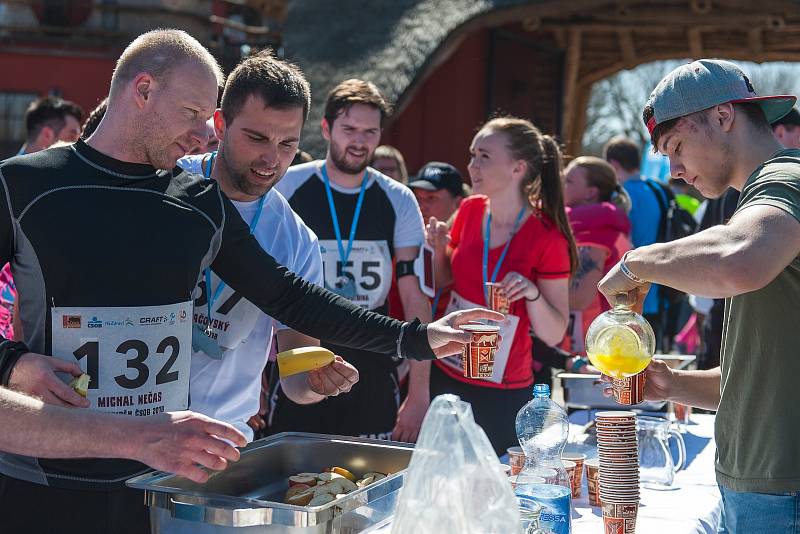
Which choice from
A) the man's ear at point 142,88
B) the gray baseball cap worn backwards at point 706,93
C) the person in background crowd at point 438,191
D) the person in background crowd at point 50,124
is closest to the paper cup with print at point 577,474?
the gray baseball cap worn backwards at point 706,93

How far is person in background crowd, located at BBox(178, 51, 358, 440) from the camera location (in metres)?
2.48

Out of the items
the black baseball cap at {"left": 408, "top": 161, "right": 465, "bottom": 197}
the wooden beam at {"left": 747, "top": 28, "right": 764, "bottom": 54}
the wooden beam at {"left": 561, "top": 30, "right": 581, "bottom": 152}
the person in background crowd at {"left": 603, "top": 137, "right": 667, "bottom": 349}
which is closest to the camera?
the black baseball cap at {"left": 408, "top": 161, "right": 465, "bottom": 197}

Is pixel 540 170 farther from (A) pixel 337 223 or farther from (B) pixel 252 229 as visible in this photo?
(B) pixel 252 229

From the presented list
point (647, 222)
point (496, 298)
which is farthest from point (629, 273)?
point (647, 222)

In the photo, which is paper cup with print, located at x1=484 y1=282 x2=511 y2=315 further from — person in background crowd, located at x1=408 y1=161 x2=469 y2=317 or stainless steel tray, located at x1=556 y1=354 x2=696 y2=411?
person in background crowd, located at x1=408 y1=161 x2=469 y2=317

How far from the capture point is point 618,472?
208 centimetres

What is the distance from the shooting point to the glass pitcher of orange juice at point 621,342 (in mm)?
2020

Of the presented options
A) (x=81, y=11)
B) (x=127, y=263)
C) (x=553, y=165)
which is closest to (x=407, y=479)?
(x=127, y=263)

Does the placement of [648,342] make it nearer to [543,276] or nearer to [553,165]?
[543,276]

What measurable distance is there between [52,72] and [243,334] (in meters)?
12.9

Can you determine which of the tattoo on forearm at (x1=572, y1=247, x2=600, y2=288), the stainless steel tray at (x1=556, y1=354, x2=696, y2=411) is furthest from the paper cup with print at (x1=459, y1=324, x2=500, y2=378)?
the tattoo on forearm at (x1=572, y1=247, x2=600, y2=288)

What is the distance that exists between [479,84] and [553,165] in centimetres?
649

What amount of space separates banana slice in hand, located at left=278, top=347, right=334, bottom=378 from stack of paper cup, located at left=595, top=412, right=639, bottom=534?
2.24 feet

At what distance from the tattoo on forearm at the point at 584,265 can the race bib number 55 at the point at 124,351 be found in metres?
3.03
